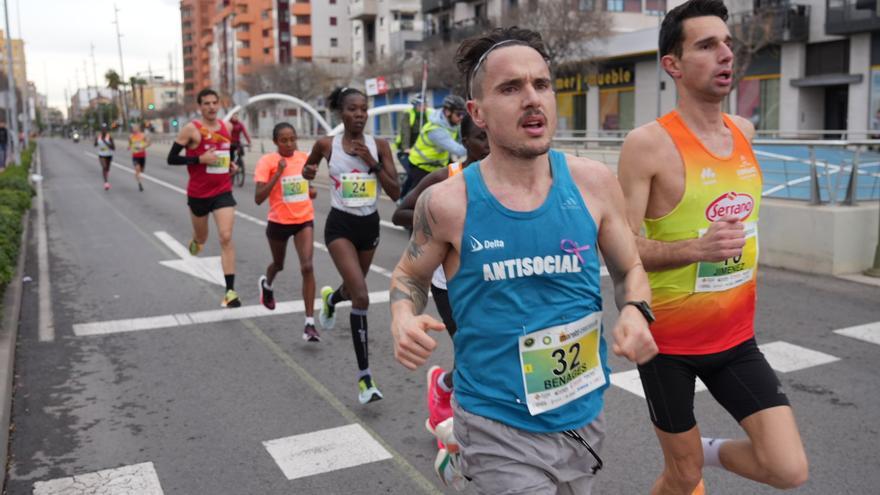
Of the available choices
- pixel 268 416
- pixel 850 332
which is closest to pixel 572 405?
pixel 268 416

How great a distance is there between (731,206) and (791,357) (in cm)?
385

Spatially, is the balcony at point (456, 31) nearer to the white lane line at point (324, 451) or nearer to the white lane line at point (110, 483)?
the white lane line at point (324, 451)

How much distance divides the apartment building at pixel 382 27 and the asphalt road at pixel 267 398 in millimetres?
63379

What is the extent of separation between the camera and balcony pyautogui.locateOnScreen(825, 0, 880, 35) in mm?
29969

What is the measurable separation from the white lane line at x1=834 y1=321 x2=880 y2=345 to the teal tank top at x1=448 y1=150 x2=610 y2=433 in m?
5.37

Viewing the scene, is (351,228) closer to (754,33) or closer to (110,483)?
(110,483)

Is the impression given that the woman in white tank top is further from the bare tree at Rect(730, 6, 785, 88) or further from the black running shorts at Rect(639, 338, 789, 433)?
the bare tree at Rect(730, 6, 785, 88)

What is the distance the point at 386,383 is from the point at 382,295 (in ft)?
9.96

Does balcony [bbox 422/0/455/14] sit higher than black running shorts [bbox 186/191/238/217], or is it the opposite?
balcony [bbox 422/0/455/14]

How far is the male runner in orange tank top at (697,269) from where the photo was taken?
3.21 m

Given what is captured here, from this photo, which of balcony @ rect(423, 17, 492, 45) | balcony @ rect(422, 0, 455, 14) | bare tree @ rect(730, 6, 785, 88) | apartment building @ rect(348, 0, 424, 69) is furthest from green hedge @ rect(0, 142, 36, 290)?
apartment building @ rect(348, 0, 424, 69)

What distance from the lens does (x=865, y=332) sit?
7375 mm

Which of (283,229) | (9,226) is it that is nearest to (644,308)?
(283,229)

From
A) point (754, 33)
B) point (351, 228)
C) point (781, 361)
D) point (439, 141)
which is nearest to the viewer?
point (351, 228)
